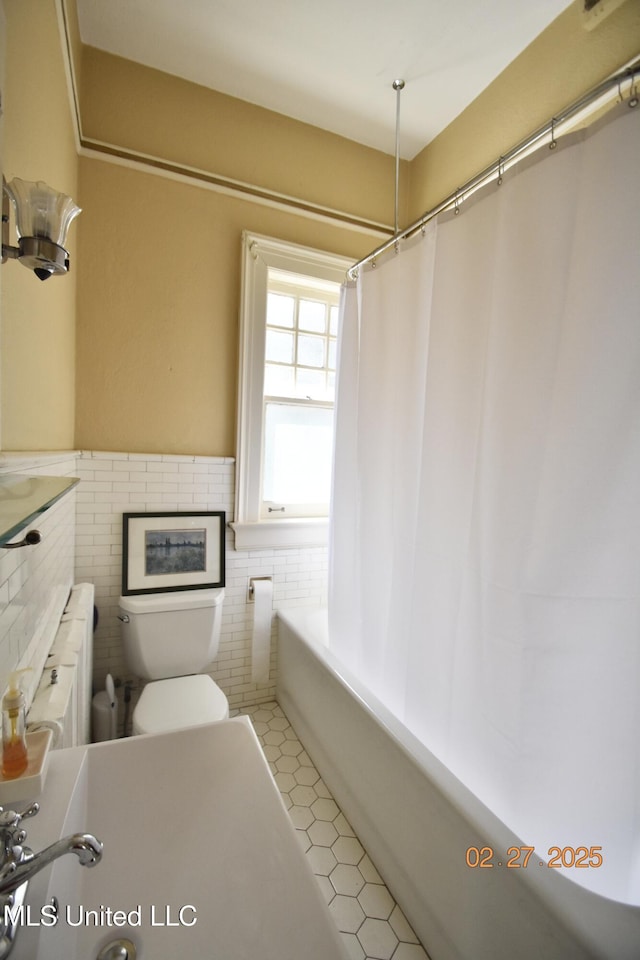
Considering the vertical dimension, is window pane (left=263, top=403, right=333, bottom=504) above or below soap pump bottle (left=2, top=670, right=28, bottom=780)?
above

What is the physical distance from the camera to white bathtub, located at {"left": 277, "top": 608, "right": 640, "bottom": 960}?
0.79 metres

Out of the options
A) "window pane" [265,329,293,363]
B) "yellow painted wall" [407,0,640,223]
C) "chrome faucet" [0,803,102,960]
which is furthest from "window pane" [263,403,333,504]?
"chrome faucet" [0,803,102,960]

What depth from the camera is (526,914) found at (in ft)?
2.80

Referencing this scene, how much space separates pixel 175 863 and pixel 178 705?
88 cm

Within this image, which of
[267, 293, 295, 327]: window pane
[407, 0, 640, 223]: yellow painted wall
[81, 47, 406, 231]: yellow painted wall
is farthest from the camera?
[267, 293, 295, 327]: window pane

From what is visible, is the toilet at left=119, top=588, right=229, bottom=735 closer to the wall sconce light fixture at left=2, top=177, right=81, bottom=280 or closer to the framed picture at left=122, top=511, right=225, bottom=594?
the framed picture at left=122, top=511, right=225, bottom=594

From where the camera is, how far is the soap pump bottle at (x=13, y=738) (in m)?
0.69

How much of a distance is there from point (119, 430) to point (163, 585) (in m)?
0.73

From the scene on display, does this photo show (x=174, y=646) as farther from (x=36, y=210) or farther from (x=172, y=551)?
(x=36, y=210)

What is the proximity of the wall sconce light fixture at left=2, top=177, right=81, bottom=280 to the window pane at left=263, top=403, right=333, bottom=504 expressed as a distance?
141cm

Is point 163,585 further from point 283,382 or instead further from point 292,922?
point 292,922

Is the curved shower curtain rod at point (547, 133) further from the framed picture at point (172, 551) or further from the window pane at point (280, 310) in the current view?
the framed picture at point (172, 551)
